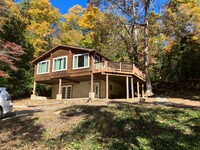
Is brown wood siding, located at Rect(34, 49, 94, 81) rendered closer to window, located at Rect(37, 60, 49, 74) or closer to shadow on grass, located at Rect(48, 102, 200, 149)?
window, located at Rect(37, 60, 49, 74)

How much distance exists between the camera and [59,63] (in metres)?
23.1

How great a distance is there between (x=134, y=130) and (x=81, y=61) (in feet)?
47.6

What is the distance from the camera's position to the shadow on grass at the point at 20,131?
7780 millimetres

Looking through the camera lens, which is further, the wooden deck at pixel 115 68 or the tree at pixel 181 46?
the tree at pixel 181 46

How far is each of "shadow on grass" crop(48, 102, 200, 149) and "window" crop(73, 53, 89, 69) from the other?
36.9ft

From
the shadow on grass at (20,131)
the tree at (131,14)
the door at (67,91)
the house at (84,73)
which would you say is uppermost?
Answer: the tree at (131,14)

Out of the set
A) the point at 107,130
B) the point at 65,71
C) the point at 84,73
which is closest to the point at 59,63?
the point at 65,71

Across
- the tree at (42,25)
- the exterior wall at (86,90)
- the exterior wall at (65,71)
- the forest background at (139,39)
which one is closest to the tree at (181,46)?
the forest background at (139,39)

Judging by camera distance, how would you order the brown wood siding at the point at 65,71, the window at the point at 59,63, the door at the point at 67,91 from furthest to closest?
1. the door at the point at 67,91
2. the window at the point at 59,63
3. the brown wood siding at the point at 65,71

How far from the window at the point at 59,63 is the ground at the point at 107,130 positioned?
1258 centimetres

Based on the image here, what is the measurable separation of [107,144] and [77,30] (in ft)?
114

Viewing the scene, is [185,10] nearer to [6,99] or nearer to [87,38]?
[87,38]

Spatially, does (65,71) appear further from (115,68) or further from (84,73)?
(115,68)

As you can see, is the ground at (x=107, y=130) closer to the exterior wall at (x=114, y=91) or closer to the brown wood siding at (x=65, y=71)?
the brown wood siding at (x=65, y=71)
